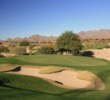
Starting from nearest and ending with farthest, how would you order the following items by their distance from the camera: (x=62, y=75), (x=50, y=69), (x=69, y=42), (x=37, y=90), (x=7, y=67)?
(x=37, y=90) < (x=62, y=75) < (x=50, y=69) < (x=7, y=67) < (x=69, y=42)

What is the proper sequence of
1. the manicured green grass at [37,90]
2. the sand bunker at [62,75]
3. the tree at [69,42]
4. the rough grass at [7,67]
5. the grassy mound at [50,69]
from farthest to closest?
the tree at [69,42] < the rough grass at [7,67] < the grassy mound at [50,69] < the sand bunker at [62,75] < the manicured green grass at [37,90]

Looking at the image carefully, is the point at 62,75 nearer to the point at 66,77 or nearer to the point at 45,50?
the point at 66,77

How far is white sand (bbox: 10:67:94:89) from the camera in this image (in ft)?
61.0

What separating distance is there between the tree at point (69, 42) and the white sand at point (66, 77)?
20140 mm

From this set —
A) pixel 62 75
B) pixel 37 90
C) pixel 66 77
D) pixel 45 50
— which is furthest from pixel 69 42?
pixel 37 90

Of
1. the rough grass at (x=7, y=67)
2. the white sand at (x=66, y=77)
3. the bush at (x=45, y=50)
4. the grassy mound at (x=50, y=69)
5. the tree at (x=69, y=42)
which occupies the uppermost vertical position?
the tree at (x=69, y=42)

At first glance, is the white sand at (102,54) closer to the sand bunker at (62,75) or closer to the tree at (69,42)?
the tree at (69,42)

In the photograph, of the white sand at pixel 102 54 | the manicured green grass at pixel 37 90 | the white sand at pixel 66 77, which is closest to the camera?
the manicured green grass at pixel 37 90

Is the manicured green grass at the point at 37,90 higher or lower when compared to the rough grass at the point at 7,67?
lower

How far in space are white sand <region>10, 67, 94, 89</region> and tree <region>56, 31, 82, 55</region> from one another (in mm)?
20140

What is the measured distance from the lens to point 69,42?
138 feet

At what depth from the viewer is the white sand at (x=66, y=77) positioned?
18.6 m

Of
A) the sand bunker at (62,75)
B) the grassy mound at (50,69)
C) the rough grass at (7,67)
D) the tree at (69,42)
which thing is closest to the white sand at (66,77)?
the sand bunker at (62,75)

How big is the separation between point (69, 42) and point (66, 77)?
21538 mm
